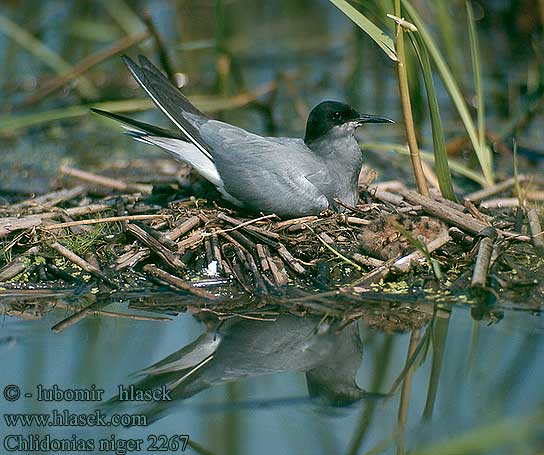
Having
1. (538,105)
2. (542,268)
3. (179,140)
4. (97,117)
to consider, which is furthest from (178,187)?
(538,105)

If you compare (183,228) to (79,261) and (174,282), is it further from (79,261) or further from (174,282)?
(79,261)

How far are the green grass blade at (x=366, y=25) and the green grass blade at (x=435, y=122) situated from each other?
0.15 metres

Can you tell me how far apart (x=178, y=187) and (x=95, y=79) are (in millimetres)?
3856

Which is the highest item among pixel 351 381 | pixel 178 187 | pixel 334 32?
pixel 334 32

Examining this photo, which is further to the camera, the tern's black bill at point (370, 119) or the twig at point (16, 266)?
the tern's black bill at point (370, 119)

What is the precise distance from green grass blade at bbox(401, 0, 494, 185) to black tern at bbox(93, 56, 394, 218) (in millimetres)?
554

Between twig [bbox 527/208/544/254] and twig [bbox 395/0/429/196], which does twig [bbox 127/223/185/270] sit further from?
twig [bbox 527/208/544/254]

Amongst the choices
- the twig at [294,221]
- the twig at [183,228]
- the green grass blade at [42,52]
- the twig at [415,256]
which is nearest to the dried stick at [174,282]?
the twig at [183,228]

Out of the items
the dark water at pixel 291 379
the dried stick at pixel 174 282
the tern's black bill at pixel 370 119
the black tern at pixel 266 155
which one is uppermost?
the tern's black bill at pixel 370 119

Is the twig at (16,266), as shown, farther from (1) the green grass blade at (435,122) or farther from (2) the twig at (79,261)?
(1) the green grass blade at (435,122)

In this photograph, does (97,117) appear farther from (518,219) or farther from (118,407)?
(118,407)

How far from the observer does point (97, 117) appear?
792 centimetres

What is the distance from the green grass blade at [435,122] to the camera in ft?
18.3

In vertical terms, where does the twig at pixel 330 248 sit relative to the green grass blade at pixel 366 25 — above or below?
below
